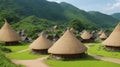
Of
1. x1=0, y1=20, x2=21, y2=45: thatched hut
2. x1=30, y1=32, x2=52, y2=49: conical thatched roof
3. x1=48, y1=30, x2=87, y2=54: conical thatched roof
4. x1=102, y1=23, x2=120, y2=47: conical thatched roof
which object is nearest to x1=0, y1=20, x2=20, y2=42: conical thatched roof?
x1=0, y1=20, x2=21, y2=45: thatched hut

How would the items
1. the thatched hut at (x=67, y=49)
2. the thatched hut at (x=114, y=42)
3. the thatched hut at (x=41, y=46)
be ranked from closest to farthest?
the thatched hut at (x=67, y=49) → the thatched hut at (x=41, y=46) → the thatched hut at (x=114, y=42)

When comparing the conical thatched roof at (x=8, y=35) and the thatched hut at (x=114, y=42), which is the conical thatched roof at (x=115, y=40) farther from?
the conical thatched roof at (x=8, y=35)

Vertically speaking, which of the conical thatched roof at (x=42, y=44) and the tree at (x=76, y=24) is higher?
the conical thatched roof at (x=42, y=44)

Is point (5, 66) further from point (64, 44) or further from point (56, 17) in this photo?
point (56, 17)

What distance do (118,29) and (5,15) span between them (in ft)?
237

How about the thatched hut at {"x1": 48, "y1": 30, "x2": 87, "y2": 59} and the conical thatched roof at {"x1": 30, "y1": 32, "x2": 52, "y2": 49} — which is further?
the conical thatched roof at {"x1": 30, "y1": 32, "x2": 52, "y2": 49}

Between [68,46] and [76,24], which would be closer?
[68,46]

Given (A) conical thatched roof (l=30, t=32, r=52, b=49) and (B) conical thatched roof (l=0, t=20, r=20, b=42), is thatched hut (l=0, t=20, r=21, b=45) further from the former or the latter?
(A) conical thatched roof (l=30, t=32, r=52, b=49)

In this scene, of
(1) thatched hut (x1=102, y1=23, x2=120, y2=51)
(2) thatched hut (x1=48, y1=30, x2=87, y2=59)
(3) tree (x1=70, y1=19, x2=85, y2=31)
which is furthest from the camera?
(3) tree (x1=70, y1=19, x2=85, y2=31)

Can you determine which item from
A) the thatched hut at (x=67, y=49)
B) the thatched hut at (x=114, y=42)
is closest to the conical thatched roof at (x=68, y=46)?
the thatched hut at (x=67, y=49)

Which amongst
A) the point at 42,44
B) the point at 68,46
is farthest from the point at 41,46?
the point at 68,46

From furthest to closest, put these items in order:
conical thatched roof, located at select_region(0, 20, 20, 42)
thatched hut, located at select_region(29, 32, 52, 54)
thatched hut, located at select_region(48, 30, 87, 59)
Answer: conical thatched roof, located at select_region(0, 20, 20, 42), thatched hut, located at select_region(29, 32, 52, 54), thatched hut, located at select_region(48, 30, 87, 59)

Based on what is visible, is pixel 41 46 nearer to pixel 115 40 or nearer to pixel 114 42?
pixel 114 42

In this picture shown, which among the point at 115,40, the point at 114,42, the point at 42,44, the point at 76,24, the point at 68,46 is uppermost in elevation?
the point at 68,46
